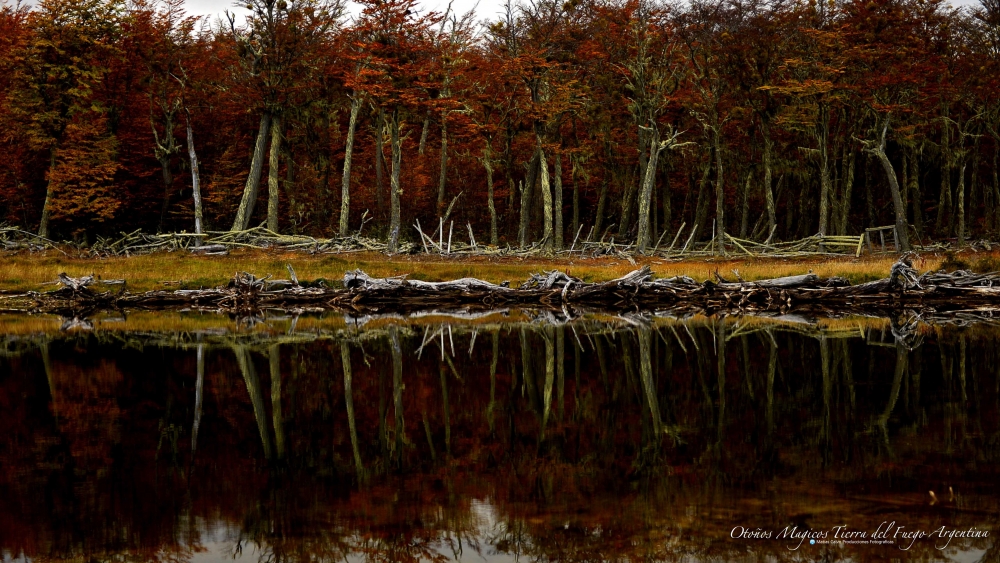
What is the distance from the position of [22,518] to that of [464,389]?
22.6 ft

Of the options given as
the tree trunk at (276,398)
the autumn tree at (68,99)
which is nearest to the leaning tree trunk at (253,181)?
the autumn tree at (68,99)

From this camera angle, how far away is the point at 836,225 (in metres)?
43.7

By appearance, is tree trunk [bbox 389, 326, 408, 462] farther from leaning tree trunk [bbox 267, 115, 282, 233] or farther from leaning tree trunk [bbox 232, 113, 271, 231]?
leaning tree trunk [bbox 232, 113, 271, 231]

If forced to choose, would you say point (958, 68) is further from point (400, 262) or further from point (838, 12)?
point (400, 262)

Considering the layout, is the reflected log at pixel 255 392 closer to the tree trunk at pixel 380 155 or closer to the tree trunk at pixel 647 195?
the tree trunk at pixel 647 195

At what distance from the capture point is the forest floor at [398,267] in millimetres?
27109

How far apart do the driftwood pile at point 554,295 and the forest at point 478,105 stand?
24.9 ft

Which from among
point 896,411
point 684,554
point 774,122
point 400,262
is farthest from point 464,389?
point 774,122

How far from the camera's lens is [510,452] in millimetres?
9195

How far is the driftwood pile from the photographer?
24.7 m

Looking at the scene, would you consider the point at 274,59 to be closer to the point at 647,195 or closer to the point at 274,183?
the point at 274,183

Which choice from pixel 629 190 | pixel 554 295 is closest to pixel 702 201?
pixel 629 190

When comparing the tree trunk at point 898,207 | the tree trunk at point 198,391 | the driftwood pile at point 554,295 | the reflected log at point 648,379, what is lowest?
the tree trunk at point 198,391

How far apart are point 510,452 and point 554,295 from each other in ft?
59.2
